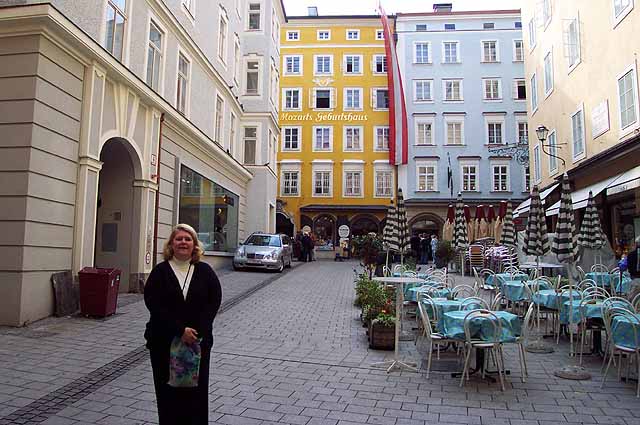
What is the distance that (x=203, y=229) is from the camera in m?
17.9

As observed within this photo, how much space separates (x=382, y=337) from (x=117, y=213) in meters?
7.94

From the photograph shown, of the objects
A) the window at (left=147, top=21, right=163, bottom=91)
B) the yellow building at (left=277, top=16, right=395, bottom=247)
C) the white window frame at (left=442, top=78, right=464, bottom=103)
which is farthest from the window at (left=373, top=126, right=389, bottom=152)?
the window at (left=147, top=21, right=163, bottom=91)

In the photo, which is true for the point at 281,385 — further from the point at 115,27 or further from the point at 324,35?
the point at 324,35

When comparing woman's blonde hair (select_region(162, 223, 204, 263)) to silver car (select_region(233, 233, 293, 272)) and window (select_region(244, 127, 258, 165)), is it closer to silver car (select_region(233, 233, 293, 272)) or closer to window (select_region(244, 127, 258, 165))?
silver car (select_region(233, 233, 293, 272))

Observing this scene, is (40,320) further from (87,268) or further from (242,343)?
(242,343)

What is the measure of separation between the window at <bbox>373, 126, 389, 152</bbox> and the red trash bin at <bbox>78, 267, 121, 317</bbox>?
3196 centimetres

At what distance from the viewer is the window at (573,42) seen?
62.3 feet

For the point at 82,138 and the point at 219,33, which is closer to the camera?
the point at 82,138

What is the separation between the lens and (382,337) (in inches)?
300

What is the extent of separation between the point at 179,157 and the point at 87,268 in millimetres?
6224

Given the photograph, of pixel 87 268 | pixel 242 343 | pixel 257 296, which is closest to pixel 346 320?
pixel 242 343

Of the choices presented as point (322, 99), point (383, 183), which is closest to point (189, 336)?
point (383, 183)

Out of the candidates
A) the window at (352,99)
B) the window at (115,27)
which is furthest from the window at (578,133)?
the window at (352,99)

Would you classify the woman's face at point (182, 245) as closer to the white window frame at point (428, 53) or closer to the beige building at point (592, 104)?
the beige building at point (592, 104)
